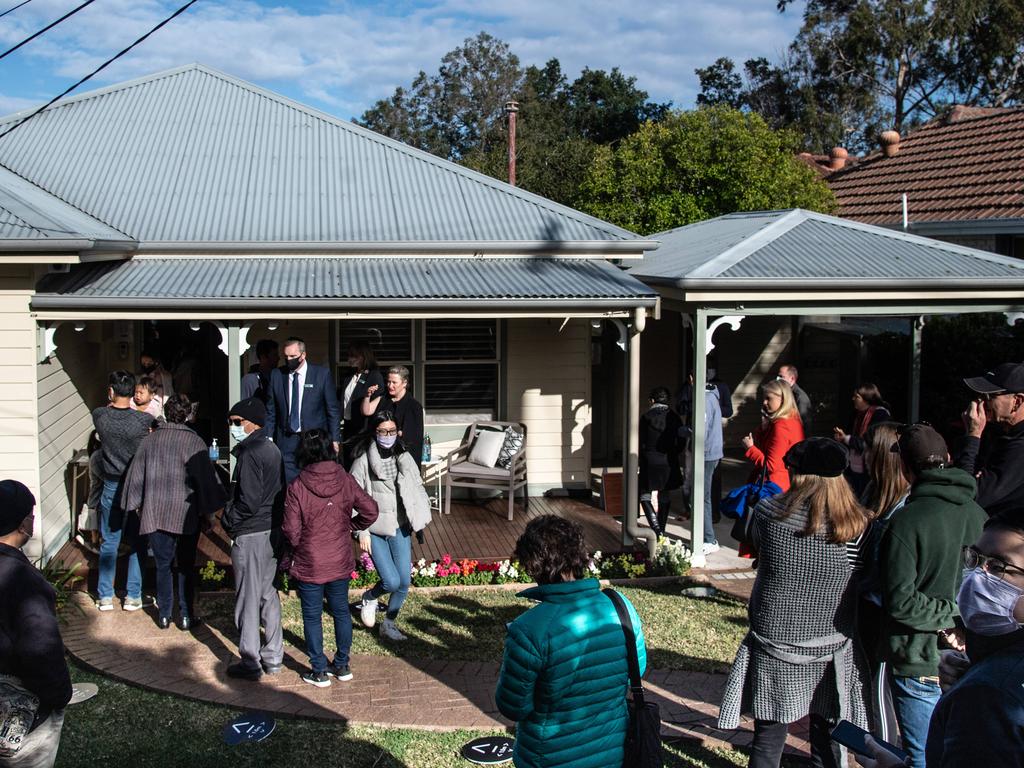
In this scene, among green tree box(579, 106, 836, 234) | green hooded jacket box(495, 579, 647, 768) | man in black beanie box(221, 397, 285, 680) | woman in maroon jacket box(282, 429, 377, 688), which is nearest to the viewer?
green hooded jacket box(495, 579, 647, 768)

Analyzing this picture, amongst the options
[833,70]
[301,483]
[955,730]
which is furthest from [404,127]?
[955,730]

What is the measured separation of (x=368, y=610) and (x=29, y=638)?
12.9 feet

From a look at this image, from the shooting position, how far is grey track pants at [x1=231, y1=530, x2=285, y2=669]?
663cm

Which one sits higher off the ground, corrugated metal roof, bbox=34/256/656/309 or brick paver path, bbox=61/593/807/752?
corrugated metal roof, bbox=34/256/656/309

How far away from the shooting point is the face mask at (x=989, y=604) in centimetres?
260

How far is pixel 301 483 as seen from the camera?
6.29m

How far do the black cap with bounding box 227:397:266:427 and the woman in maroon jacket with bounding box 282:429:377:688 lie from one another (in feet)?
1.70

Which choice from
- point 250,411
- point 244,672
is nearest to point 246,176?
point 250,411

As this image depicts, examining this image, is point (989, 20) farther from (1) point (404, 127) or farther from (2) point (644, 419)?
(2) point (644, 419)

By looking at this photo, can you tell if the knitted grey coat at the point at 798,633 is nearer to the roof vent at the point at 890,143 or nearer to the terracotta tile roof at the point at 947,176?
the terracotta tile roof at the point at 947,176

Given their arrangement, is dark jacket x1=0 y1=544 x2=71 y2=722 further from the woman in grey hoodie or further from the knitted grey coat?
the woman in grey hoodie

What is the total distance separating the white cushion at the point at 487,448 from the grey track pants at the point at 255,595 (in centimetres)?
466

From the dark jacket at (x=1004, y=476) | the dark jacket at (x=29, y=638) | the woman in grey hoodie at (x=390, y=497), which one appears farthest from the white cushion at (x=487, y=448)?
the dark jacket at (x=29, y=638)

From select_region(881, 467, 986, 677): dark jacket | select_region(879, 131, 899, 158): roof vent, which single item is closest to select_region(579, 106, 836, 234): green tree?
select_region(879, 131, 899, 158): roof vent
